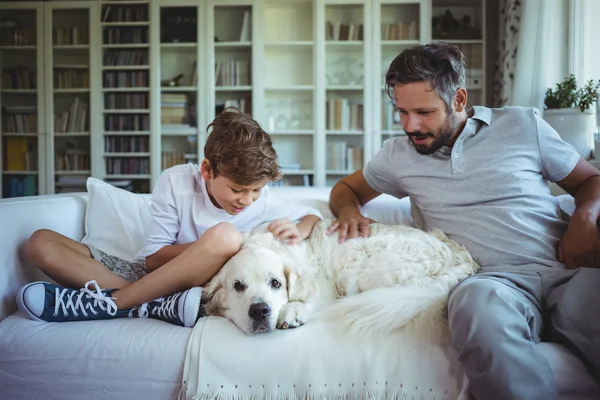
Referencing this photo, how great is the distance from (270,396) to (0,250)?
2.78 feet

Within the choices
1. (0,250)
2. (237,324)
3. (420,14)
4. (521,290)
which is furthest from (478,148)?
(420,14)

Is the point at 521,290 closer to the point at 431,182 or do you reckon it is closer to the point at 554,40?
the point at 431,182

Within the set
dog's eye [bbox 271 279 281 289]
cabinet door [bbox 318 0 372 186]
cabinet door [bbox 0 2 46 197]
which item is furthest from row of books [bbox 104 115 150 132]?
dog's eye [bbox 271 279 281 289]

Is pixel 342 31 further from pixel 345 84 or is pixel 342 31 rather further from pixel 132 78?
pixel 132 78

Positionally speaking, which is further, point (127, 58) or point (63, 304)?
point (127, 58)

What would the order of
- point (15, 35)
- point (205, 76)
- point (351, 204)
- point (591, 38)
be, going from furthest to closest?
point (15, 35), point (205, 76), point (591, 38), point (351, 204)

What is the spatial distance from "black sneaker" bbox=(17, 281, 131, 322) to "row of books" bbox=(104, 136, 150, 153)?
3.43 m

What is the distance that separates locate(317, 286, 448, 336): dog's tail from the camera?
1253 millimetres

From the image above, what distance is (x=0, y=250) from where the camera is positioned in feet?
4.78

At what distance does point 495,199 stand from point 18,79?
4504 mm

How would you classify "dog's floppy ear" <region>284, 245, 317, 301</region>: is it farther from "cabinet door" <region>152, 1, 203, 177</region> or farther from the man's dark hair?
"cabinet door" <region>152, 1, 203, 177</region>

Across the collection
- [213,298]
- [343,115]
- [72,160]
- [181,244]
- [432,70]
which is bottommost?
[213,298]

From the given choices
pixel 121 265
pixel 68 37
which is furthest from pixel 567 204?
pixel 68 37

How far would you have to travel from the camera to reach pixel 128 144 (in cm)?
468
